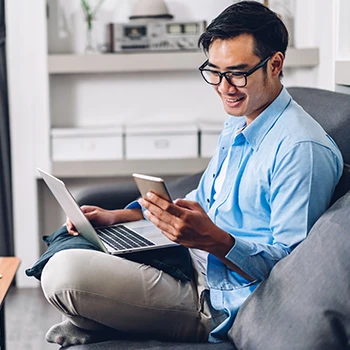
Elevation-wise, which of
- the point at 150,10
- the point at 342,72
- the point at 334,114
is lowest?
the point at 334,114

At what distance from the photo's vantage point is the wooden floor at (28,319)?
2.62 m

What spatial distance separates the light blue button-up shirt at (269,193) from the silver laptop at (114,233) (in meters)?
0.18

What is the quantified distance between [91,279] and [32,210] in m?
1.78

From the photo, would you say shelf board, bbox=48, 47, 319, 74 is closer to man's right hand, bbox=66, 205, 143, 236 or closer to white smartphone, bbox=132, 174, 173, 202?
man's right hand, bbox=66, 205, 143, 236

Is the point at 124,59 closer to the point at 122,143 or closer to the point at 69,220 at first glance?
the point at 122,143

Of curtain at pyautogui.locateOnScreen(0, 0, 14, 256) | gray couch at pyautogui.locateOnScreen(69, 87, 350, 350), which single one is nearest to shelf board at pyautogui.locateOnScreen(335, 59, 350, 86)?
gray couch at pyautogui.locateOnScreen(69, 87, 350, 350)

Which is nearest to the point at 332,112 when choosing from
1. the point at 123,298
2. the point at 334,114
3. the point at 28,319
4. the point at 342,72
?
the point at 334,114

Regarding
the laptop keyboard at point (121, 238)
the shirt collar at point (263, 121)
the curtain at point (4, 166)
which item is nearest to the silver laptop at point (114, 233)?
the laptop keyboard at point (121, 238)

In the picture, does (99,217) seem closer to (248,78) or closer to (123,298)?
(123,298)

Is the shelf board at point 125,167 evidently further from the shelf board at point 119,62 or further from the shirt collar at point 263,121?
the shirt collar at point 263,121

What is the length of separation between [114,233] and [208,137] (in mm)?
1322

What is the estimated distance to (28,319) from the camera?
2.89 meters

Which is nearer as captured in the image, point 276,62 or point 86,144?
point 276,62

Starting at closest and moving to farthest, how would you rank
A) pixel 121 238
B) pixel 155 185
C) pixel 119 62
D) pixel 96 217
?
pixel 155 185 → pixel 121 238 → pixel 96 217 → pixel 119 62
